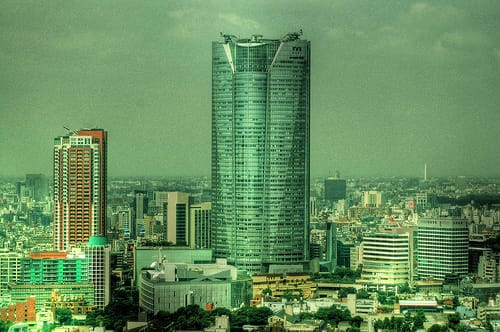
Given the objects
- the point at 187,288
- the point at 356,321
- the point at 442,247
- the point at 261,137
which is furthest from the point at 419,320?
the point at 261,137

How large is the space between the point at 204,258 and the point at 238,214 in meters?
0.80

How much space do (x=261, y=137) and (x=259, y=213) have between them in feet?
3.12

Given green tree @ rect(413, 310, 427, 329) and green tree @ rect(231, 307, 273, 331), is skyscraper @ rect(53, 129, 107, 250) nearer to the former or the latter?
green tree @ rect(231, 307, 273, 331)

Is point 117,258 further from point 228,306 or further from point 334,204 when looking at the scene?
point 334,204

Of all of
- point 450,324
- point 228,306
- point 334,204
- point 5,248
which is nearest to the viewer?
point 450,324

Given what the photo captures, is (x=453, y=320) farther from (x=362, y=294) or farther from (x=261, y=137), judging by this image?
(x=261, y=137)

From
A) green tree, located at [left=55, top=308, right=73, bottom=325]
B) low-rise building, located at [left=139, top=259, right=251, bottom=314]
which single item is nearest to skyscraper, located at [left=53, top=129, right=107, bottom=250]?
low-rise building, located at [left=139, top=259, right=251, bottom=314]

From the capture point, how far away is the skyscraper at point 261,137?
49.3 feet

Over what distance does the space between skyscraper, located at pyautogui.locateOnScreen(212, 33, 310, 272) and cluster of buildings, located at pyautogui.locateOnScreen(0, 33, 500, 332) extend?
14 mm

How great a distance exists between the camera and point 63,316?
1155 cm

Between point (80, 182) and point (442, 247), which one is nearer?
point (442, 247)

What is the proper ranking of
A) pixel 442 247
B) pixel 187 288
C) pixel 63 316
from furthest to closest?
pixel 442 247, pixel 187 288, pixel 63 316

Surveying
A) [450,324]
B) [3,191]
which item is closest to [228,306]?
[450,324]

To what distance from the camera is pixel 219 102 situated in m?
15.1
